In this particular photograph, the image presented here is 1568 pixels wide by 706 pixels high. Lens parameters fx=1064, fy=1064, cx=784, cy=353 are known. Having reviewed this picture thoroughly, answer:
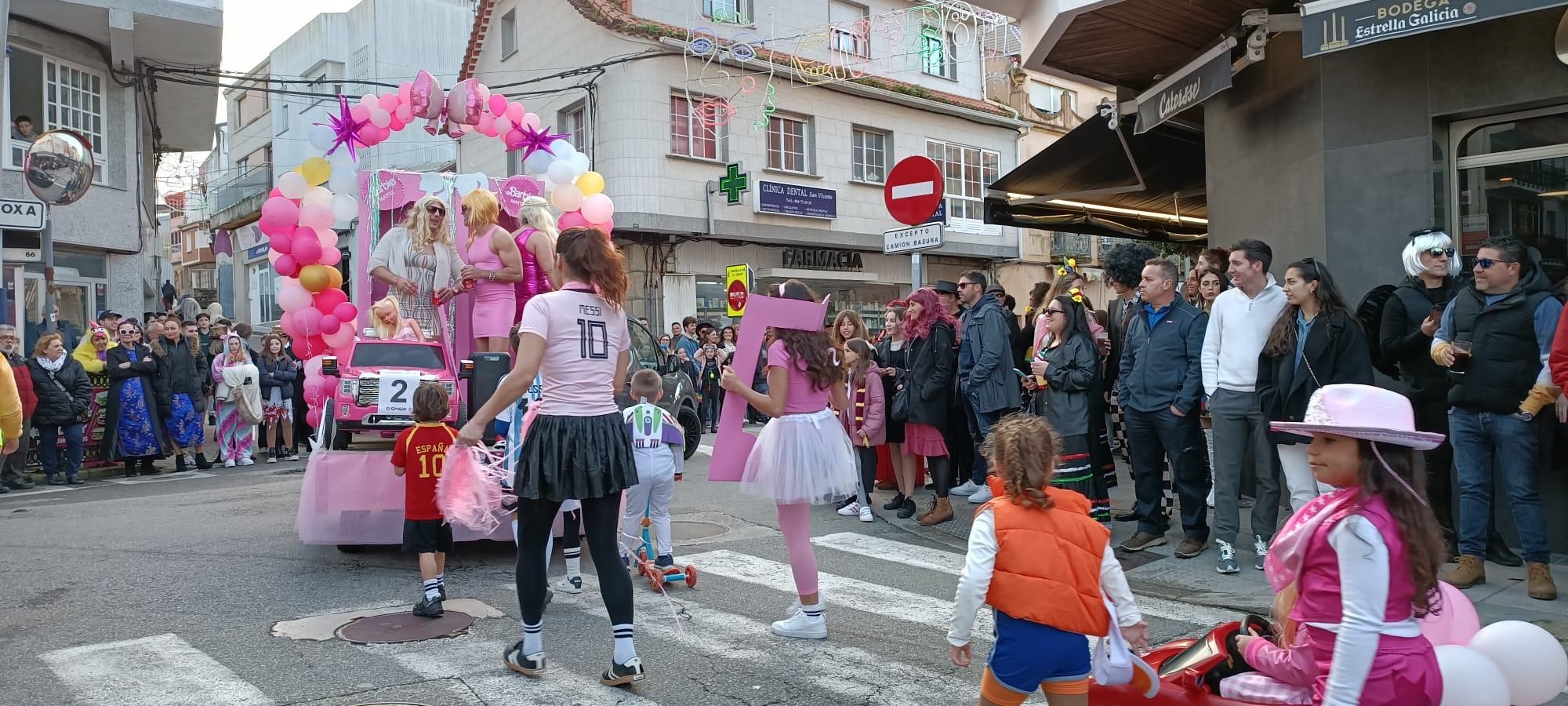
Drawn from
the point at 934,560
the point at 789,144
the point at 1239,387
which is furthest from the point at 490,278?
the point at 789,144

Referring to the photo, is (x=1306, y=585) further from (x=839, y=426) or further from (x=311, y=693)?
(x=311, y=693)

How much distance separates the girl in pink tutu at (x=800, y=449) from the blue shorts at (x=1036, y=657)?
211 centimetres

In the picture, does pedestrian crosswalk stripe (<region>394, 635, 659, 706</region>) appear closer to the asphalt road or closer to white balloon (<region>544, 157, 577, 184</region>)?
the asphalt road

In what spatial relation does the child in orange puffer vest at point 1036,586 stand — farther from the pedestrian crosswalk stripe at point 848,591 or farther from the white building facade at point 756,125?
the white building facade at point 756,125

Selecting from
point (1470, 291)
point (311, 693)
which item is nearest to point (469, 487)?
point (311, 693)

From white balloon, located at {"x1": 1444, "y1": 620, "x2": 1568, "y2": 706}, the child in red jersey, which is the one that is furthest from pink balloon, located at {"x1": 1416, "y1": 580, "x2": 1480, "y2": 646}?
the child in red jersey

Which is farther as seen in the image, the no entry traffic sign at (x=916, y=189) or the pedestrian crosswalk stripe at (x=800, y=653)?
the no entry traffic sign at (x=916, y=189)

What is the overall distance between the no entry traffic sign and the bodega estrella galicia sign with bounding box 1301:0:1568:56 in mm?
3398

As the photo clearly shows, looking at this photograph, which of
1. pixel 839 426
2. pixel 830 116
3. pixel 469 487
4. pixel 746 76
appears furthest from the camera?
pixel 830 116

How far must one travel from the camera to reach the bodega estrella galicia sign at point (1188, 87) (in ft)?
27.1

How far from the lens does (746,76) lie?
23266 millimetres

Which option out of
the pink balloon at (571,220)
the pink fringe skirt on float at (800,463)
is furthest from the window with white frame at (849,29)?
the pink fringe skirt on float at (800,463)

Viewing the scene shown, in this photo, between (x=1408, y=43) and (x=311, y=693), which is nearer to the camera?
(x=311, y=693)

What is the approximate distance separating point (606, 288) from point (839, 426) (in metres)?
1.57
